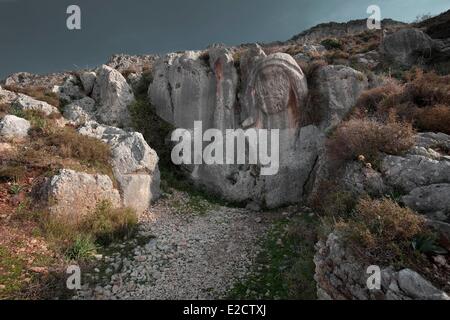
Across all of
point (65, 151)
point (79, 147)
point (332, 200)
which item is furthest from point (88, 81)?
point (332, 200)

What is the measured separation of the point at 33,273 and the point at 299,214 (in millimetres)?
9150

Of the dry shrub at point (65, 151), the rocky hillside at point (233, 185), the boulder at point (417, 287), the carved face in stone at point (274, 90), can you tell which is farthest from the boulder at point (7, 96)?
the boulder at point (417, 287)

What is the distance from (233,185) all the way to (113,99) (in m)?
8.69

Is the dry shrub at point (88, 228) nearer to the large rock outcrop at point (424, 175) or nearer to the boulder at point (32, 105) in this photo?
the boulder at point (32, 105)

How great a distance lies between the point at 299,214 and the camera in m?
13.2

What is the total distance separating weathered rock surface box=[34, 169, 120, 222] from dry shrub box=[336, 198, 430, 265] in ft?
27.3

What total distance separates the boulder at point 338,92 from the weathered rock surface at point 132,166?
818 centimetres

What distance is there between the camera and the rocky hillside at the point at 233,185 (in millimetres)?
6641

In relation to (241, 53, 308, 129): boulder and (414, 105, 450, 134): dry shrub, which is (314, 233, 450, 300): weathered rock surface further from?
(241, 53, 308, 129): boulder

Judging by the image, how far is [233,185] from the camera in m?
16.0

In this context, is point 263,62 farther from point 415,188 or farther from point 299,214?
point 415,188

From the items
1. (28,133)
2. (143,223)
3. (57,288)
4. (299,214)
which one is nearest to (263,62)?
(299,214)

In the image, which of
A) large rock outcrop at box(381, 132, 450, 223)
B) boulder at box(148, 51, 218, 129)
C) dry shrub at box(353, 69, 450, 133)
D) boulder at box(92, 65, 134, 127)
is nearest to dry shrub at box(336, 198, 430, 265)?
large rock outcrop at box(381, 132, 450, 223)

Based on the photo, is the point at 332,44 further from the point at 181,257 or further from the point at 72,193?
the point at 72,193
